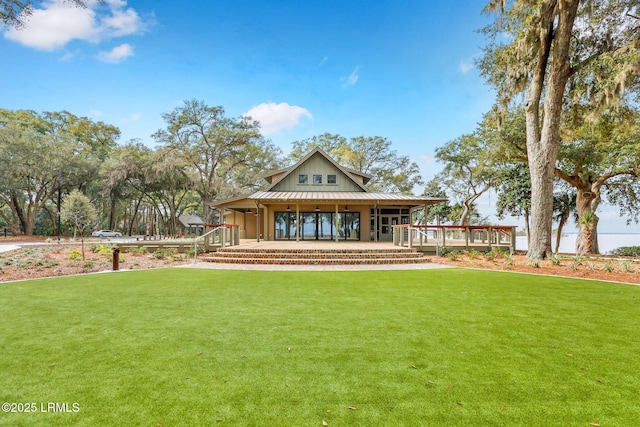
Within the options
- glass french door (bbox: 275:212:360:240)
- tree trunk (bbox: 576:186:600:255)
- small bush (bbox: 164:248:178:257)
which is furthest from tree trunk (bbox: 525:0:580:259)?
small bush (bbox: 164:248:178:257)

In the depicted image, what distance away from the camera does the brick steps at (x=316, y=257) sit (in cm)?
1214

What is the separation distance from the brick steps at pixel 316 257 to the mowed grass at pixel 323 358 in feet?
18.6

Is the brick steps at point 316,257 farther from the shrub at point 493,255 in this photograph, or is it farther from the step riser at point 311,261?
the shrub at point 493,255

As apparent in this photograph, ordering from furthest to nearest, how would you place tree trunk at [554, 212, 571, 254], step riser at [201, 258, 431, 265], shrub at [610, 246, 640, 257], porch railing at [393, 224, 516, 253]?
tree trunk at [554, 212, 571, 254] → shrub at [610, 246, 640, 257] → porch railing at [393, 224, 516, 253] → step riser at [201, 258, 431, 265]

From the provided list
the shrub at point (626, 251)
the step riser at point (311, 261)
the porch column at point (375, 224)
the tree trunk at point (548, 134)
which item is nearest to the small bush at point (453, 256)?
the step riser at point (311, 261)

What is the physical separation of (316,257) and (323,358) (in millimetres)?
9269

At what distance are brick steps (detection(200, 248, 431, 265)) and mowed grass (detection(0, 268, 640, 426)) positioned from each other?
18.6 feet

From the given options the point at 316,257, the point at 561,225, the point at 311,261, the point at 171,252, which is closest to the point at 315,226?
the point at 316,257

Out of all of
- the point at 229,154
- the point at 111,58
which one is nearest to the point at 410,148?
the point at 229,154

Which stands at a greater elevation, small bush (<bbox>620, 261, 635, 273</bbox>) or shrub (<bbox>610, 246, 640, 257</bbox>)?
small bush (<bbox>620, 261, 635, 273</bbox>)

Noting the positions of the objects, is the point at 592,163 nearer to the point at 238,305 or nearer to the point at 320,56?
the point at 320,56

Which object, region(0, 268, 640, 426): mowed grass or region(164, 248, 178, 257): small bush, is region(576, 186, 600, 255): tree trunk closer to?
region(0, 268, 640, 426): mowed grass

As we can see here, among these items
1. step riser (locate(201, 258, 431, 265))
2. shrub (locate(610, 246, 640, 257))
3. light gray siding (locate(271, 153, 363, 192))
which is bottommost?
shrub (locate(610, 246, 640, 257))

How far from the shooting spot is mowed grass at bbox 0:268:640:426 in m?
2.36
